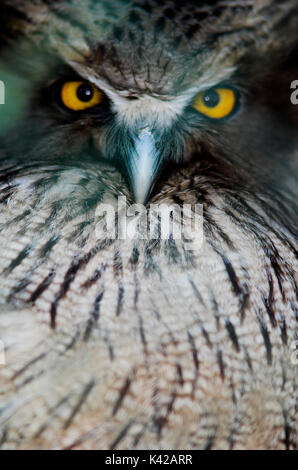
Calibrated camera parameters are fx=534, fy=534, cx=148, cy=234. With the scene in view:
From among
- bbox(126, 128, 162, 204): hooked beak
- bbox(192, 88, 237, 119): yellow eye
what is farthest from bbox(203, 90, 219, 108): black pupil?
bbox(126, 128, 162, 204): hooked beak

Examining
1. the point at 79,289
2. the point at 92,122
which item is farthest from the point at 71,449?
the point at 92,122

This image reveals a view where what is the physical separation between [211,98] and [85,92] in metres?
0.27

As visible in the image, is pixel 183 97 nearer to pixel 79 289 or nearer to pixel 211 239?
pixel 211 239

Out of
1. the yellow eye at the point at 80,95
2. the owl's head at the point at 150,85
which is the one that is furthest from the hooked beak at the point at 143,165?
the yellow eye at the point at 80,95

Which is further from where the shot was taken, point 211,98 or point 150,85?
point 211,98

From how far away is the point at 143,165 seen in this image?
108 cm

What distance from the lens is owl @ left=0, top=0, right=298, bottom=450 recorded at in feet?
3.13

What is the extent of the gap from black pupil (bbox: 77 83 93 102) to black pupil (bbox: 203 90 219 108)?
24cm

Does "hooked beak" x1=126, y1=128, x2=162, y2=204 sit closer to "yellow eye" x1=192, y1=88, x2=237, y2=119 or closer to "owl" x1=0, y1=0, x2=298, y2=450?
"owl" x1=0, y1=0, x2=298, y2=450

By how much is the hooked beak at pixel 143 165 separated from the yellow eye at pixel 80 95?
12 cm

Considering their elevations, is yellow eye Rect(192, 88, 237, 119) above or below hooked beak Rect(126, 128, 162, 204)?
above

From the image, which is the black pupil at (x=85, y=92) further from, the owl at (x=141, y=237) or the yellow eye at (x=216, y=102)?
the yellow eye at (x=216, y=102)

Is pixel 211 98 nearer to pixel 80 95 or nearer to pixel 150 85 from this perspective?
pixel 150 85

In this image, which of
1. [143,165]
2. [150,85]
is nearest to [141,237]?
[143,165]
